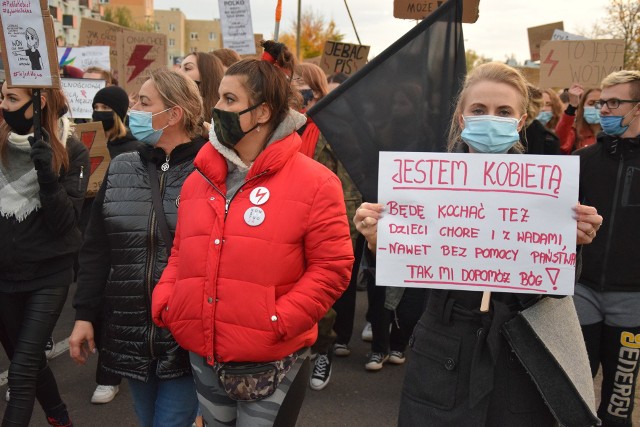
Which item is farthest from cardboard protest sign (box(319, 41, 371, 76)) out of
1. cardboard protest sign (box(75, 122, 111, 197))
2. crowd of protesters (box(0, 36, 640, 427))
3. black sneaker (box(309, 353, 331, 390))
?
crowd of protesters (box(0, 36, 640, 427))

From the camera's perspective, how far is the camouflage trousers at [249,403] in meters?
2.45

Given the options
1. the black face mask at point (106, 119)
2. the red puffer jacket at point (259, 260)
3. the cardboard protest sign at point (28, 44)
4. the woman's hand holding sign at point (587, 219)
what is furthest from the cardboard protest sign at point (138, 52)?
the woman's hand holding sign at point (587, 219)

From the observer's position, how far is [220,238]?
7.95 ft

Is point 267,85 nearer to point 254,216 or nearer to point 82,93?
point 254,216

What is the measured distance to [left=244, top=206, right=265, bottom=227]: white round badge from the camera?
241 cm

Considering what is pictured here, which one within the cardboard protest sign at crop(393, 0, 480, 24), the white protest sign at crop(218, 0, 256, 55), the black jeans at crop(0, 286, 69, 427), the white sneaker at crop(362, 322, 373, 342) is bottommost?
the white sneaker at crop(362, 322, 373, 342)

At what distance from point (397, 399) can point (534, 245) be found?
292cm

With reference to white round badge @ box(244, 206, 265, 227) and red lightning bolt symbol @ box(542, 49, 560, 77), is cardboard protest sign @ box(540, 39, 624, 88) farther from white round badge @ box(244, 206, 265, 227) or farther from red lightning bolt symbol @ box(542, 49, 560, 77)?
white round badge @ box(244, 206, 265, 227)

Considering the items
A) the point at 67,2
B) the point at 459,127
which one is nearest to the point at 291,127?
the point at 459,127

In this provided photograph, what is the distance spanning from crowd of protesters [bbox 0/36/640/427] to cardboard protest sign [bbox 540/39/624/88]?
15.0ft

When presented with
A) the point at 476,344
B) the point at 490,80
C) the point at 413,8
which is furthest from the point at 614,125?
the point at 413,8

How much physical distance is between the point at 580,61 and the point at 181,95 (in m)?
6.34

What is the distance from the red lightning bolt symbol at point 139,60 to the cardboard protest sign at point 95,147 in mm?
3710

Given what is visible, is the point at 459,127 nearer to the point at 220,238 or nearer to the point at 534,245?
the point at 534,245
